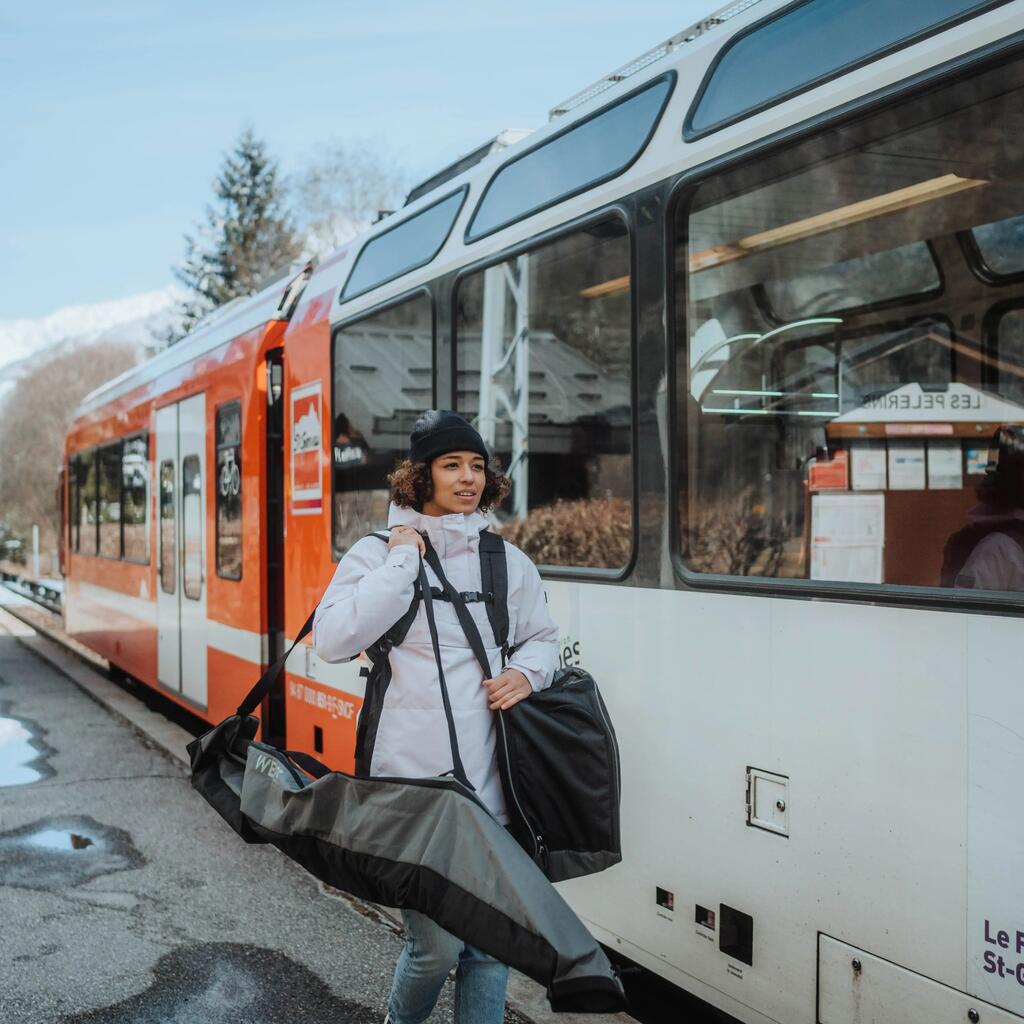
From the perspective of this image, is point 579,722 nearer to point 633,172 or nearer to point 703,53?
point 633,172

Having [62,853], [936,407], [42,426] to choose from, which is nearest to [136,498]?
[62,853]

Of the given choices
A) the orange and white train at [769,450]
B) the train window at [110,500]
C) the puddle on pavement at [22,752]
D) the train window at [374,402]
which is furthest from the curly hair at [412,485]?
the train window at [110,500]

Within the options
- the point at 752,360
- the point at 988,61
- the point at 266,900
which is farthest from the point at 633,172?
the point at 266,900

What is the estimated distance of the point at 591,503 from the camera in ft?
12.6

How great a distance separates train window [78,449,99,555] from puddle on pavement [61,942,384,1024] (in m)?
8.09

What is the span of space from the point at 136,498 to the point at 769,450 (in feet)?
22.9

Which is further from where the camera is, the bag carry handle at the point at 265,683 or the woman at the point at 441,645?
the bag carry handle at the point at 265,683

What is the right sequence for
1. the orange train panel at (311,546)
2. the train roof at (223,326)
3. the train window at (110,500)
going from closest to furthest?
the orange train panel at (311,546), the train roof at (223,326), the train window at (110,500)

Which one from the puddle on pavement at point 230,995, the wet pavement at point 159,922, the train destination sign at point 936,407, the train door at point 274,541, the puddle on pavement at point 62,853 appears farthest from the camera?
the train door at point 274,541

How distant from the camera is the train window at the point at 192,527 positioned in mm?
7656

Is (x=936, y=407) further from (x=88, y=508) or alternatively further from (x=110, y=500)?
(x=88, y=508)

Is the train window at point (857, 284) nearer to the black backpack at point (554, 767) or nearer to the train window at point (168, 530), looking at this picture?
the black backpack at point (554, 767)

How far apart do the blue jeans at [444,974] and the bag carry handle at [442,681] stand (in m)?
0.38

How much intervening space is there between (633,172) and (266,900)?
3.29m
